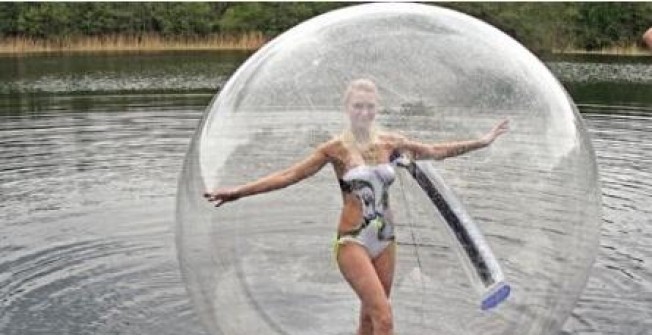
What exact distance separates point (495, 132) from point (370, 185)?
82 cm

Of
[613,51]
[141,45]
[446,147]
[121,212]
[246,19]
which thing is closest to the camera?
[446,147]

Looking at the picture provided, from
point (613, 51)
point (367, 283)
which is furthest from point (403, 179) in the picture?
point (613, 51)

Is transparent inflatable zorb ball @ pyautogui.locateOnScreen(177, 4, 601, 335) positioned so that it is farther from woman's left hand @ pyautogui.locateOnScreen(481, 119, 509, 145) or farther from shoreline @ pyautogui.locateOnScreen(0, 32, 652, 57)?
shoreline @ pyautogui.locateOnScreen(0, 32, 652, 57)

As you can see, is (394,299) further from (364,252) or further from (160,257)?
(160,257)

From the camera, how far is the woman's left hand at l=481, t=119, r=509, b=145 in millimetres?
5637

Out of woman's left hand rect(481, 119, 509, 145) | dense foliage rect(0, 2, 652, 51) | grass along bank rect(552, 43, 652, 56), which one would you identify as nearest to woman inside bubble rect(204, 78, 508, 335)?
woman's left hand rect(481, 119, 509, 145)

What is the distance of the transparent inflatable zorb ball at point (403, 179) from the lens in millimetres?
5668

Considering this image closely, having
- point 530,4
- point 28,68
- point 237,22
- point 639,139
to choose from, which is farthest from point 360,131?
point 237,22

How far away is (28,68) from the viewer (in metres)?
32.4

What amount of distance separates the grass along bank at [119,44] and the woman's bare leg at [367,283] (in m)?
35.9

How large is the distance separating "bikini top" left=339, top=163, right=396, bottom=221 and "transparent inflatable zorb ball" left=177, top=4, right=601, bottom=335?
0.90ft

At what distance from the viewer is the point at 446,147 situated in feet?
18.5

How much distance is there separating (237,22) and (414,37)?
152 ft

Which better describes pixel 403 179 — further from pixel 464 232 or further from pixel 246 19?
pixel 246 19
